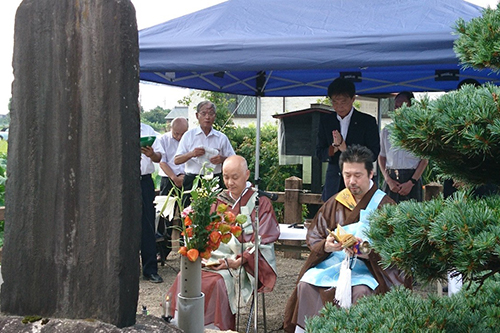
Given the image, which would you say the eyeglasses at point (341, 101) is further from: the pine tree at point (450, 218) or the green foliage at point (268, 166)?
the green foliage at point (268, 166)

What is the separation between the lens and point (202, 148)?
709cm

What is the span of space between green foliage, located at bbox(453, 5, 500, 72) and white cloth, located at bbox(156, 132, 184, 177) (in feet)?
19.2

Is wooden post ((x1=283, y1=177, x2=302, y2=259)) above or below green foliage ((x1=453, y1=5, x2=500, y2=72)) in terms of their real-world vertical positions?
below

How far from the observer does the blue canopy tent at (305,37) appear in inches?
196

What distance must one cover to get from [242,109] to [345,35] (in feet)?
58.1

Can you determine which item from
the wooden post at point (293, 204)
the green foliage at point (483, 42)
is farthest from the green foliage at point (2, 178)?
the green foliage at point (483, 42)

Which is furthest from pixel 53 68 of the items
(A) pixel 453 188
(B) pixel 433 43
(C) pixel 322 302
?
(A) pixel 453 188

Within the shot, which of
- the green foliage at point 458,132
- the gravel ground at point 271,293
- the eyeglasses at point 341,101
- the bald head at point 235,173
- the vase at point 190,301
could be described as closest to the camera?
the green foliage at point 458,132

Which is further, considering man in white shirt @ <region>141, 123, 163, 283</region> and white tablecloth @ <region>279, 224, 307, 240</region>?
man in white shirt @ <region>141, 123, 163, 283</region>

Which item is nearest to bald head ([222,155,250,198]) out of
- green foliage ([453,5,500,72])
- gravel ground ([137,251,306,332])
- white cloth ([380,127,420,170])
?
gravel ground ([137,251,306,332])

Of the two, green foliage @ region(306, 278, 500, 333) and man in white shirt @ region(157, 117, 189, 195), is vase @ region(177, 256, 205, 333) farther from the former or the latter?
man in white shirt @ region(157, 117, 189, 195)

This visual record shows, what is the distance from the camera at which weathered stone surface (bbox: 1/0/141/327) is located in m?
2.90

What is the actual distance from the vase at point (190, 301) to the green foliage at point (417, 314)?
0.94 metres

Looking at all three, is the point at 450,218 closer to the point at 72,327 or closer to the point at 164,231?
the point at 72,327
